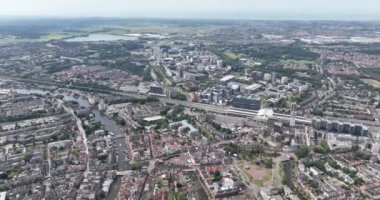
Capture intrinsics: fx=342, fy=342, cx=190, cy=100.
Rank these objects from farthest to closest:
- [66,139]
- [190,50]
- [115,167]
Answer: [190,50] → [66,139] → [115,167]

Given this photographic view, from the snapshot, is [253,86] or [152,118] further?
[253,86]

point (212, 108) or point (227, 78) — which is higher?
point (227, 78)

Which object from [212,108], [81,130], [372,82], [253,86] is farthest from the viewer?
[372,82]

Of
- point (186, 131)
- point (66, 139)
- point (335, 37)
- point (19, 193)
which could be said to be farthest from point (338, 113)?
point (335, 37)

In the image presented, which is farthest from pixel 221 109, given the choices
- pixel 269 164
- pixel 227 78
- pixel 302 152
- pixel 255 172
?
pixel 255 172

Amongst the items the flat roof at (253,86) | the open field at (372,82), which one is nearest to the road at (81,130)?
the flat roof at (253,86)

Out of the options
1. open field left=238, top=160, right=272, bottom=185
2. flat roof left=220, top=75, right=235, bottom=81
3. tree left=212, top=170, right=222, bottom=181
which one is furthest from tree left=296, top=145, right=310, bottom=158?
flat roof left=220, top=75, right=235, bottom=81

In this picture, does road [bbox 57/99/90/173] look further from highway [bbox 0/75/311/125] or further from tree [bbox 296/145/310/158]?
tree [bbox 296/145/310/158]

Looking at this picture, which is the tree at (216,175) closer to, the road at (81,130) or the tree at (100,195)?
the tree at (100,195)

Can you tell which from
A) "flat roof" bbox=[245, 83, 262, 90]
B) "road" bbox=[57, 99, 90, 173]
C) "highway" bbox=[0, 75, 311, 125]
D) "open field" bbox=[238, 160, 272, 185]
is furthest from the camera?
"flat roof" bbox=[245, 83, 262, 90]

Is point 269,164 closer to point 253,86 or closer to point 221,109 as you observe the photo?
point 221,109

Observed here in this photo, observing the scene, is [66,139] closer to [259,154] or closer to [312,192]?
[259,154]
